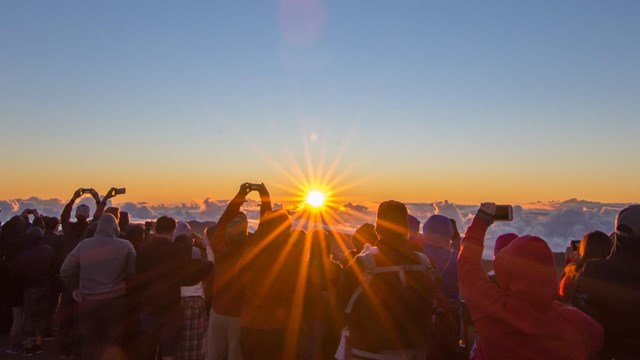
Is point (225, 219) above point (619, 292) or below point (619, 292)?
above


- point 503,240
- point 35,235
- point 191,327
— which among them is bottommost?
point 191,327

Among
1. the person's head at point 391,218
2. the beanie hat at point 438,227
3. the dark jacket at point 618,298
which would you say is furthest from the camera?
the beanie hat at point 438,227

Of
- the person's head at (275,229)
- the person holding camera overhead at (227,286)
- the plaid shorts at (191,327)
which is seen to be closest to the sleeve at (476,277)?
the person's head at (275,229)

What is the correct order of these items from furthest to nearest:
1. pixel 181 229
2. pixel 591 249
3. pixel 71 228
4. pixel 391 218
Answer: pixel 71 228
pixel 181 229
pixel 591 249
pixel 391 218

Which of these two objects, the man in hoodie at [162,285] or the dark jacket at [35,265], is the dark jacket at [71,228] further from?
the man in hoodie at [162,285]

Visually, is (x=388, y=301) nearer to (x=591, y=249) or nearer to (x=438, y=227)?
(x=438, y=227)

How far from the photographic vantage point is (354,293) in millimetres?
4312

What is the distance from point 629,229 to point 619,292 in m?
0.45

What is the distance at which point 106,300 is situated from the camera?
21.2ft

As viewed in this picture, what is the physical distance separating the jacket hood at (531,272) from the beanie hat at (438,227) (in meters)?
3.01

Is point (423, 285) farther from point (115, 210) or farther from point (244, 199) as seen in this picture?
point (115, 210)

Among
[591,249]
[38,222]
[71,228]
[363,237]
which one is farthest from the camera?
[38,222]

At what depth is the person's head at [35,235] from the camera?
8969mm

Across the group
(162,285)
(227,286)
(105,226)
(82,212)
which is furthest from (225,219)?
(82,212)
